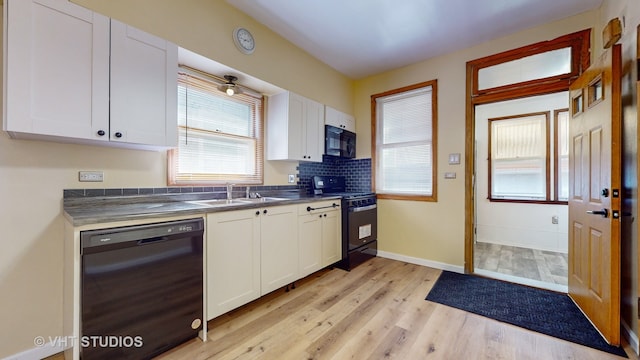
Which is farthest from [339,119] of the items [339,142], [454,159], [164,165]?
[164,165]

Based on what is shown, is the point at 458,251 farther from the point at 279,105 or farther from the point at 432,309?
the point at 279,105

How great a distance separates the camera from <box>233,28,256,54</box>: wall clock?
247cm

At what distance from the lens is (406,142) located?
3.69 metres

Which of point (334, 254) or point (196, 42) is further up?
point (196, 42)

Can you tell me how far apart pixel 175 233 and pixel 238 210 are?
0.51 m

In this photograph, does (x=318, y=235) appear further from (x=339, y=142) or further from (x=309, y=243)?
(x=339, y=142)

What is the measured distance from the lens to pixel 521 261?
358cm

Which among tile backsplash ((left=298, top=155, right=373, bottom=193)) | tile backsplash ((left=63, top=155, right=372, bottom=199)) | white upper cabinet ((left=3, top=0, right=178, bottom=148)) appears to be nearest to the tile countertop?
tile backsplash ((left=63, top=155, right=372, bottom=199))

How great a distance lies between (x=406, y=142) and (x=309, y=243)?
80.6 inches

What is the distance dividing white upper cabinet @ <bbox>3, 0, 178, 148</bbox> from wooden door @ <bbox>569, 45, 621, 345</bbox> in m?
3.11

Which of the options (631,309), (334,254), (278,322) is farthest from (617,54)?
(278,322)

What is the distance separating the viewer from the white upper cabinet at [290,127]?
2982 millimetres

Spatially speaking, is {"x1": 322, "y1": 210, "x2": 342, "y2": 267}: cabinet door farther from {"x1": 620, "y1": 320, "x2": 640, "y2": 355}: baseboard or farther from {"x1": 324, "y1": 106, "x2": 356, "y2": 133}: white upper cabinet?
{"x1": 620, "y1": 320, "x2": 640, "y2": 355}: baseboard

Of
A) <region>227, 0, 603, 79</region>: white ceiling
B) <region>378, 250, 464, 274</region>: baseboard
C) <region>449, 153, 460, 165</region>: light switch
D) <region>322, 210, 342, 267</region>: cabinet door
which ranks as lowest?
<region>378, 250, 464, 274</region>: baseboard
